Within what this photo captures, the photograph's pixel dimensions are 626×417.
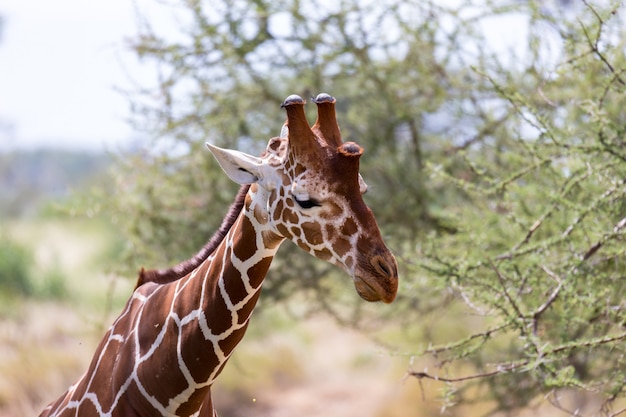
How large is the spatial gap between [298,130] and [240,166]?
0.27 m

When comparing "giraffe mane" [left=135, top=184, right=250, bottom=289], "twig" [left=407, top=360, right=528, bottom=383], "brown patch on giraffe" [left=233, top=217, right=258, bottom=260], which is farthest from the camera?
"twig" [left=407, top=360, right=528, bottom=383]

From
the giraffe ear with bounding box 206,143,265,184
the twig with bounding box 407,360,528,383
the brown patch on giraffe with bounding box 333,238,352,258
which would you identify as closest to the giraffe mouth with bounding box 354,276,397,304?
the brown patch on giraffe with bounding box 333,238,352,258

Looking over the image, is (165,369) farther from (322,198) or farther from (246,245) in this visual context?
(322,198)

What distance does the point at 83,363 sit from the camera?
10.6 meters

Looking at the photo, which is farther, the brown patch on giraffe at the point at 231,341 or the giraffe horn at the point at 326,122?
the brown patch on giraffe at the point at 231,341

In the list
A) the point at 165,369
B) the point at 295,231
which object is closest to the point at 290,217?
the point at 295,231

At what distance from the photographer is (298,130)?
3.47 m

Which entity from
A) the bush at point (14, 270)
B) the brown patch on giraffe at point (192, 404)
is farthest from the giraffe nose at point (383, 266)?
the bush at point (14, 270)

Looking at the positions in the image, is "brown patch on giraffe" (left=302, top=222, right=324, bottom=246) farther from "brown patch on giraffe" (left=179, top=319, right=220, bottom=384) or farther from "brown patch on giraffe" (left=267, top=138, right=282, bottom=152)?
"brown patch on giraffe" (left=179, top=319, right=220, bottom=384)

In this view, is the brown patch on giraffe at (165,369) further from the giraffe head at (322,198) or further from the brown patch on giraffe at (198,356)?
the giraffe head at (322,198)

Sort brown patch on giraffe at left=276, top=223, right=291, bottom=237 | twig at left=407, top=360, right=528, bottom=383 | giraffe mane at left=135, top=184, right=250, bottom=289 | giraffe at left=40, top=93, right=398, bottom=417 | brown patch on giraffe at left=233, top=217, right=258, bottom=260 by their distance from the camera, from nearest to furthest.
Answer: giraffe at left=40, top=93, right=398, bottom=417, brown patch on giraffe at left=276, top=223, right=291, bottom=237, brown patch on giraffe at left=233, top=217, right=258, bottom=260, giraffe mane at left=135, top=184, right=250, bottom=289, twig at left=407, top=360, right=528, bottom=383

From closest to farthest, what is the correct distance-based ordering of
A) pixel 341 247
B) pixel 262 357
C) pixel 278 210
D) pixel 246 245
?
pixel 341 247, pixel 278 210, pixel 246 245, pixel 262 357

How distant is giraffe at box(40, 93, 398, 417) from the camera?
3383mm

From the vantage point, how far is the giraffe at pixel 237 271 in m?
3.38
